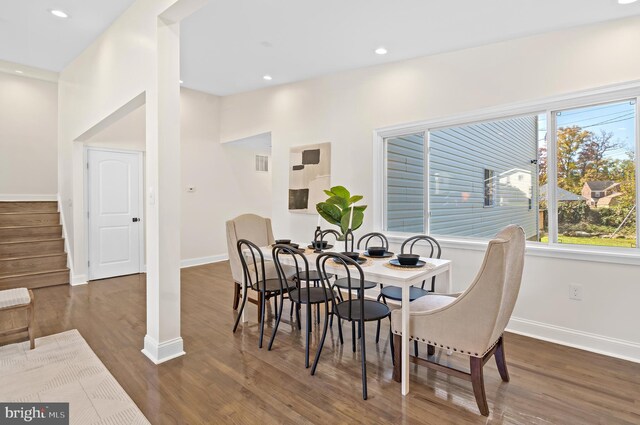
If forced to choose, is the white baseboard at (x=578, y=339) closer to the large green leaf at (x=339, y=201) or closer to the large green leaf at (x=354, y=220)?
the large green leaf at (x=354, y=220)

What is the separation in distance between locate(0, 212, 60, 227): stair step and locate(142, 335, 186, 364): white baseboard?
4196 mm

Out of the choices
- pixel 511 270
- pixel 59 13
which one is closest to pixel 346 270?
pixel 511 270

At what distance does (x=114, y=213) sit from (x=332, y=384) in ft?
16.1

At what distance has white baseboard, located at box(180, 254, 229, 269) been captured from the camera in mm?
6139

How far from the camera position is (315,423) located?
1.88m

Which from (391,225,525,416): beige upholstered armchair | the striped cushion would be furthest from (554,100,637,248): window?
the striped cushion

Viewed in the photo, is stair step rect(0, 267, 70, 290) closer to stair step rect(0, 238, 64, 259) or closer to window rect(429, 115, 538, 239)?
stair step rect(0, 238, 64, 259)

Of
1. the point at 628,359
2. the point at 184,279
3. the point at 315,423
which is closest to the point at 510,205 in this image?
the point at 628,359

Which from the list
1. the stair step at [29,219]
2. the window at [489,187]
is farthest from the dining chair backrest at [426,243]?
the stair step at [29,219]

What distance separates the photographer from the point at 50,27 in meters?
3.71

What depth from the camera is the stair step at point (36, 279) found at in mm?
4578

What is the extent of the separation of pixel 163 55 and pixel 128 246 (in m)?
4.08

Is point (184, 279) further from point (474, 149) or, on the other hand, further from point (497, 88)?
point (497, 88)

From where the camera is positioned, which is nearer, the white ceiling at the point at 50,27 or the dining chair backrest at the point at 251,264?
the dining chair backrest at the point at 251,264
